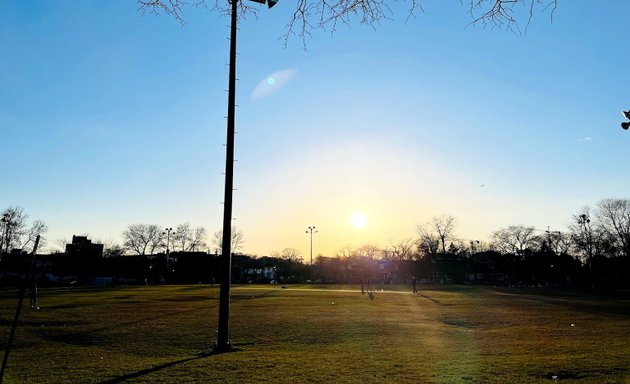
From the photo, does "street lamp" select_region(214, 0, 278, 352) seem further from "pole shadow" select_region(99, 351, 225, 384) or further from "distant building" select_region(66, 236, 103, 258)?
"distant building" select_region(66, 236, 103, 258)

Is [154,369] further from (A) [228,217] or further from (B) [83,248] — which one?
(B) [83,248]

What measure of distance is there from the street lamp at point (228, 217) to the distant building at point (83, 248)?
361ft

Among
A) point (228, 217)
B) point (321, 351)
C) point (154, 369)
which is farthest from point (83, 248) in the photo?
point (154, 369)

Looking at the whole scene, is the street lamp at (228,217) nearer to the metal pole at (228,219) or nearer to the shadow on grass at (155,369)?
the metal pole at (228,219)

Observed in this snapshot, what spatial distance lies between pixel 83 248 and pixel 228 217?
4509 inches

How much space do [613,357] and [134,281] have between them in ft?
384

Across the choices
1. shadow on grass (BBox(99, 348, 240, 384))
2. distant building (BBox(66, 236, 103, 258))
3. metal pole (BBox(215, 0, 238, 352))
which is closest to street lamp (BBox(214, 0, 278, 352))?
metal pole (BBox(215, 0, 238, 352))

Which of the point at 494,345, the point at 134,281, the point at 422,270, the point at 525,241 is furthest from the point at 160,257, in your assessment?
the point at 494,345

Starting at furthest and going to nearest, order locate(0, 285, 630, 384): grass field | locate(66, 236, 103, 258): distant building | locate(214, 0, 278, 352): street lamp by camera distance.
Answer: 1. locate(66, 236, 103, 258): distant building
2. locate(214, 0, 278, 352): street lamp
3. locate(0, 285, 630, 384): grass field

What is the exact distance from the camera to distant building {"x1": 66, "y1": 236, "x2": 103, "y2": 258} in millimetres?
109344

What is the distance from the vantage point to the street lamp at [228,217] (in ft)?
39.4

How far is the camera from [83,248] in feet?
367

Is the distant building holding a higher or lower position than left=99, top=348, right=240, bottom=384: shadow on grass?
higher

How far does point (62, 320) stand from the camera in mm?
20422
